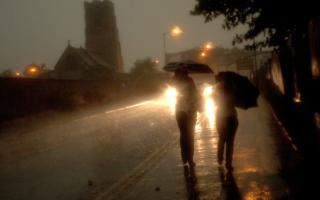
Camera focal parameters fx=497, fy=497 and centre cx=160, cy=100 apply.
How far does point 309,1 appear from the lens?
17.5m

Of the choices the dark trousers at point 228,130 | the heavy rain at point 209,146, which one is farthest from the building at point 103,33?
the dark trousers at point 228,130

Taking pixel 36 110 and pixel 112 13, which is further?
pixel 112 13

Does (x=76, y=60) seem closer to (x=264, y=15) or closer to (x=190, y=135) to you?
(x=264, y=15)

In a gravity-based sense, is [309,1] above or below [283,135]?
above

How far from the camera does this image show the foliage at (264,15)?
17938 mm

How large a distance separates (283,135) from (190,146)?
5799mm

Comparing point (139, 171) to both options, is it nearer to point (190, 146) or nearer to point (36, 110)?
point (190, 146)

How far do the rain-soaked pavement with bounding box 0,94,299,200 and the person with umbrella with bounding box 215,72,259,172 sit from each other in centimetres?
75

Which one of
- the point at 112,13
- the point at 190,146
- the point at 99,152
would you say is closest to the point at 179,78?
the point at 190,146

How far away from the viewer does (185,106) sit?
10031 millimetres

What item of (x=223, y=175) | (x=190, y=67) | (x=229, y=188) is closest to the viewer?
(x=229, y=188)

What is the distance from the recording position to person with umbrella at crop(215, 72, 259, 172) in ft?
31.0

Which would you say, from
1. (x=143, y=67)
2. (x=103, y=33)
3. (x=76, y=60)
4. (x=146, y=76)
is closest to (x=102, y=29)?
(x=103, y=33)

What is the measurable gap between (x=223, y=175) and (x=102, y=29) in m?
88.7
